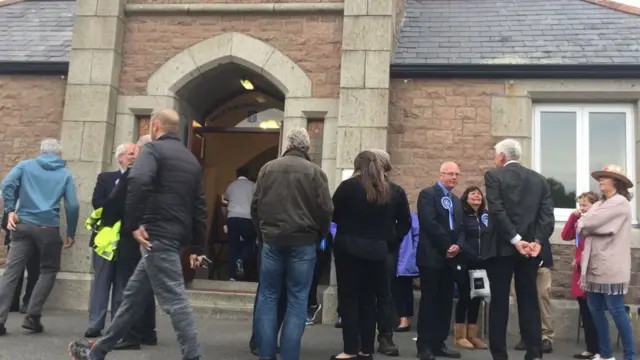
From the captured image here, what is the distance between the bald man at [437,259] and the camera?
199 inches

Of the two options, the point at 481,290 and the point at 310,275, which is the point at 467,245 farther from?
the point at 310,275

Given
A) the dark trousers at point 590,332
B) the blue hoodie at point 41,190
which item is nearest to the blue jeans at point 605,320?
the dark trousers at point 590,332

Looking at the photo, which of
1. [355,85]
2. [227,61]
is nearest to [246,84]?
[227,61]

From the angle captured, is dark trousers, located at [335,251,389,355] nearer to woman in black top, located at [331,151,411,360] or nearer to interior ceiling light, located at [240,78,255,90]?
woman in black top, located at [331,151,411,360]

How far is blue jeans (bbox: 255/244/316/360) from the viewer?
167 inches

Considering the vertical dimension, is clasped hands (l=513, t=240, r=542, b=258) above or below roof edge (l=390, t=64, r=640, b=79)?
below

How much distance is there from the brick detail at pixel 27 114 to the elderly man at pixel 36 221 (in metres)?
2.56

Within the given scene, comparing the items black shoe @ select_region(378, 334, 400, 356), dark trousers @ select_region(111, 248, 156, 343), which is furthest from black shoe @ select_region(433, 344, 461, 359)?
dark trousers @ select_region(111, 248, 156, 343)

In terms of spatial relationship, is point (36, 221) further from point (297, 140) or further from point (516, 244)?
point (516, 244)

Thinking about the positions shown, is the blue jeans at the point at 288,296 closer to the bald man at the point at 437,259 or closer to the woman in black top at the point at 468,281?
the bald man at the point at 437,259

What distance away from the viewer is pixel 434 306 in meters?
5.08

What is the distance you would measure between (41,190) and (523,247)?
4615mm

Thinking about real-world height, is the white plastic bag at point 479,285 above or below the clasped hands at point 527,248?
below

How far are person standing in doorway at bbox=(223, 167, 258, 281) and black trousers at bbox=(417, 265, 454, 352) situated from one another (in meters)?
3.44
